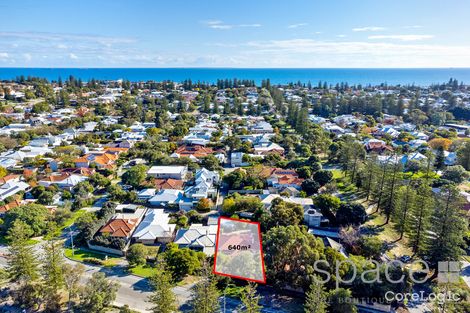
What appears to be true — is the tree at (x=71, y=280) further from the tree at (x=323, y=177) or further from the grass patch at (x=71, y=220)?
the tree at (x=323, y=177)

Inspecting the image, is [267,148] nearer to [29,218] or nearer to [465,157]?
[465,157]

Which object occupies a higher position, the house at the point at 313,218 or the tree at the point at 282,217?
the tree at the point at 282,217

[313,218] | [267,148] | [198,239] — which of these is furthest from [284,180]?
[198,239]

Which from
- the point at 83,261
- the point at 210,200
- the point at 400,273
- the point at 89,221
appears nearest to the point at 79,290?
the point at 83,261

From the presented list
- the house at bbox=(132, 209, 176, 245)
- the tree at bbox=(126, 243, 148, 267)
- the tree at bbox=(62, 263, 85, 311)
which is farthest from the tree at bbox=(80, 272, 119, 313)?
the house at bbox=(132, 209, 176, 245)

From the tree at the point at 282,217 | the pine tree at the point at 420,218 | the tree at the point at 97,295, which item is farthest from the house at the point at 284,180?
the tree at the point at 97,295
